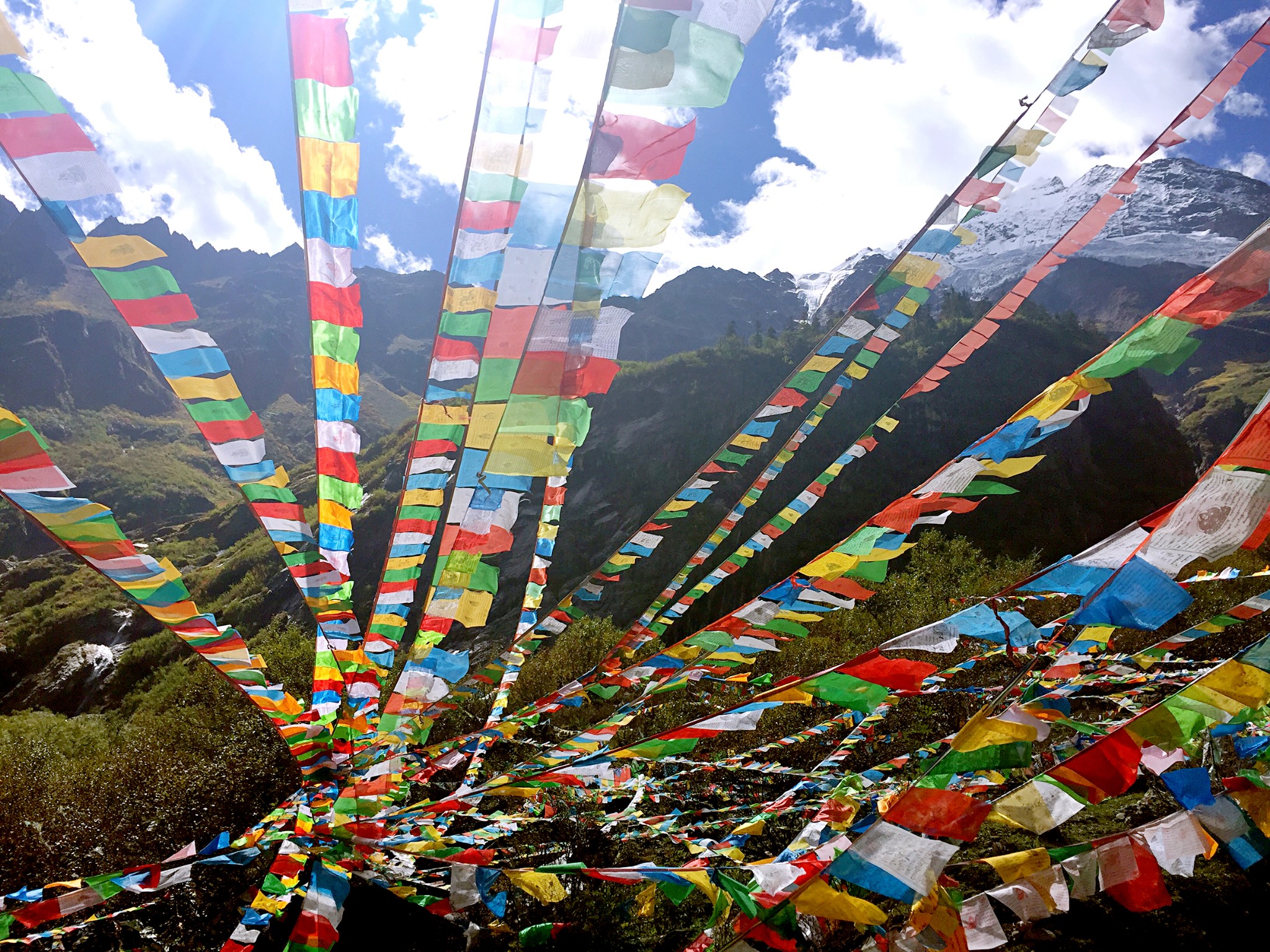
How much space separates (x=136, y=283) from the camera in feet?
6.91

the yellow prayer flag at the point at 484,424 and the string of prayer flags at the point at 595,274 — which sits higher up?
the string of prayer flags at the point at 595,274

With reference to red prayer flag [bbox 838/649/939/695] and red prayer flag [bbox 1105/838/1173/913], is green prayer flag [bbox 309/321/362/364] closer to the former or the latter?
red prayer flag [bbox 838/649/939/695]

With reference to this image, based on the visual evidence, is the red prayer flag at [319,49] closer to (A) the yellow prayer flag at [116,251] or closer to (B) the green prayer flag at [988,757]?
(A) the yellow prayer flag at [116,251]

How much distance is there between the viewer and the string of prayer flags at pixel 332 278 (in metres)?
1.96

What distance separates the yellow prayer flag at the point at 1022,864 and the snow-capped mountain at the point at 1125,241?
11001 cm

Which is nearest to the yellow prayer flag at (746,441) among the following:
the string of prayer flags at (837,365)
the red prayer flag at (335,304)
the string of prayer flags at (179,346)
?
the string of prayer flags at (837,365)

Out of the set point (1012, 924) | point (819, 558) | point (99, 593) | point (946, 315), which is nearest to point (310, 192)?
point (819, 558)

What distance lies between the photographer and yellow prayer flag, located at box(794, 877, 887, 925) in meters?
2.23

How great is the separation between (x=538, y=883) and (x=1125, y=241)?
15873 centimetres

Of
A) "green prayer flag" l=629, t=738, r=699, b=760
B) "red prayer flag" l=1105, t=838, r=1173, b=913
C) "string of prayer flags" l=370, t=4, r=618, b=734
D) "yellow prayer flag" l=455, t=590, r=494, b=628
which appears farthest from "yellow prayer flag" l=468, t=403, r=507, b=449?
"red prayer flag" l=1105, t=838, r=1173, b=913

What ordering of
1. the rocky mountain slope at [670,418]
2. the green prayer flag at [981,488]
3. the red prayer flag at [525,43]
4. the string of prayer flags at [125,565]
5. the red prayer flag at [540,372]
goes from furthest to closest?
the rocky mountain slope at [670,418] < the green prayer flag at [981,488] < the red prayer flag at [540,372] < the string of prayer flags at [125,565] < the red prayer flag at [525,43]

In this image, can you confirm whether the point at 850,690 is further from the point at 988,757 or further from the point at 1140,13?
the point at 1140,13

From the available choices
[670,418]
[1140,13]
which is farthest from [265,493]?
[670,418]

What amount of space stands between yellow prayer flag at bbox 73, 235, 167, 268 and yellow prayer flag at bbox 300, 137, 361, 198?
510 millimetres
